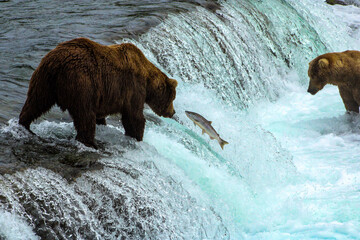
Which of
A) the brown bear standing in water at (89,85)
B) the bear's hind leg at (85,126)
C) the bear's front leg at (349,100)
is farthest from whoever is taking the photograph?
the bear's front leg at (349,100)

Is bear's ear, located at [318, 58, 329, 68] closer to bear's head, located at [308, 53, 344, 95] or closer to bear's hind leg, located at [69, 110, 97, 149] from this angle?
bear's head, located at [308, 53, 344, 95]

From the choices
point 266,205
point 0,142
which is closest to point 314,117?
point 266,205

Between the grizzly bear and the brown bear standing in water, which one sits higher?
the brown bear standing in water

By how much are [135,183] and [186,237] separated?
60 centimetres

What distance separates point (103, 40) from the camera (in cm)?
662

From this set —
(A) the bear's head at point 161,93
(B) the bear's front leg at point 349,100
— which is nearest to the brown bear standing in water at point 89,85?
(A) the bear's head at point 161,93

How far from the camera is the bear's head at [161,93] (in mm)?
4590

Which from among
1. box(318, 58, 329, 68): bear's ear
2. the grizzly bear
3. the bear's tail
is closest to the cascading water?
the bear's tail

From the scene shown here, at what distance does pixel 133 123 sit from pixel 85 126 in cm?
61

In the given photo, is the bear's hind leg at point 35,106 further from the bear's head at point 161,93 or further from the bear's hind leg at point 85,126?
the bear's head at point 161,93

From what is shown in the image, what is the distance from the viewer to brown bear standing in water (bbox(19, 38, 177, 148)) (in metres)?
3.67

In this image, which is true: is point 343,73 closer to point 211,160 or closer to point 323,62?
point 323,62

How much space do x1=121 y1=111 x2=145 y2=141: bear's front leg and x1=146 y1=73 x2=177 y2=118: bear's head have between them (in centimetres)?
34

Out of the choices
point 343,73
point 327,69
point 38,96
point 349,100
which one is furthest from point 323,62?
point 38,96
